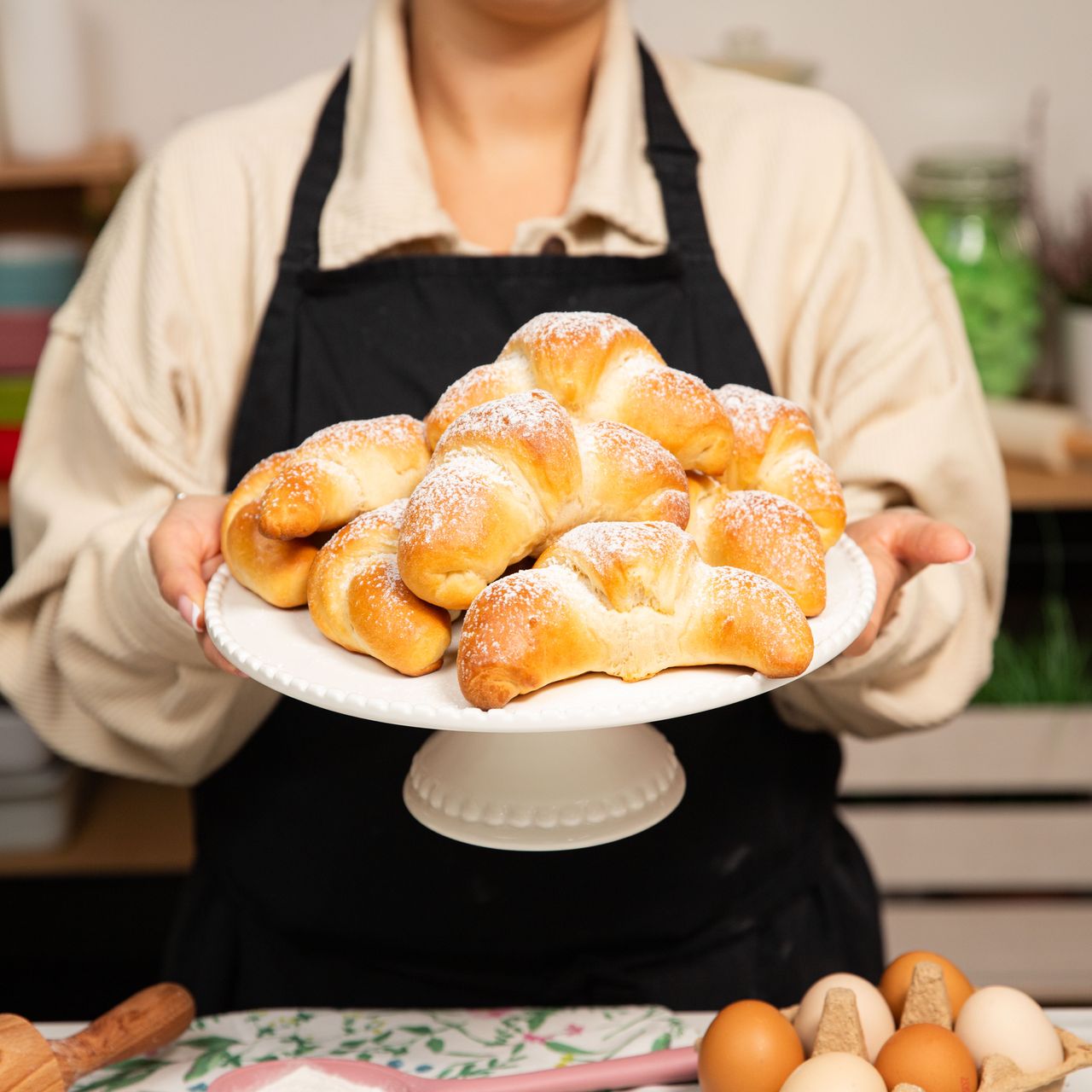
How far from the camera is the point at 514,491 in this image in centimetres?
71

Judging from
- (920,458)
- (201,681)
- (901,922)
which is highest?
(920,458)

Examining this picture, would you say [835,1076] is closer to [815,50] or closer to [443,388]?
[443,388]

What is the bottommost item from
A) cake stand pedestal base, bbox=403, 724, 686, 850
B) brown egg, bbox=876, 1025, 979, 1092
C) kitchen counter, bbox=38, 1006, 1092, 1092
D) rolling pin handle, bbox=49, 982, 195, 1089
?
→ kitchen counter, bbox=38, 1006, 1092, 1092

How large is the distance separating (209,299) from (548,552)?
1.80 ft

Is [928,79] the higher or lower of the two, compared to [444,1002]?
higher

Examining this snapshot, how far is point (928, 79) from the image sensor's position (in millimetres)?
2012

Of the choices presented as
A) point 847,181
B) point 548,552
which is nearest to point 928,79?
point 847,181

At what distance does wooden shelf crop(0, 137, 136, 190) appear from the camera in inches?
70.8

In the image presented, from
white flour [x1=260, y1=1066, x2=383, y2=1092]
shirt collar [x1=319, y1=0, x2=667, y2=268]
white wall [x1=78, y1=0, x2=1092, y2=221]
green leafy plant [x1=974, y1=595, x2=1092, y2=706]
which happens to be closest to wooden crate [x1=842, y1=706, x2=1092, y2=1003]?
green leafy plant [x1=974, y1=595, x2=1092, y2=706]

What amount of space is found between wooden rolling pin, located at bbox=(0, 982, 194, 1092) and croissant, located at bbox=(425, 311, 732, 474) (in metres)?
0.40

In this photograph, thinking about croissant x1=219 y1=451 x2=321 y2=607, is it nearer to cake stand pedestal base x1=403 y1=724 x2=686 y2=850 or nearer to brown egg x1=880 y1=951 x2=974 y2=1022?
cake stand pedestal base x1=403 y1=724 x2=686 y2=850

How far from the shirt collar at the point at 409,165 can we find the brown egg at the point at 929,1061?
66 cm

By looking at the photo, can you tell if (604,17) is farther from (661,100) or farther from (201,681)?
(201,681)

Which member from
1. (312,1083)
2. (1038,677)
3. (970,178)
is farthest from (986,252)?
(312,1083)
